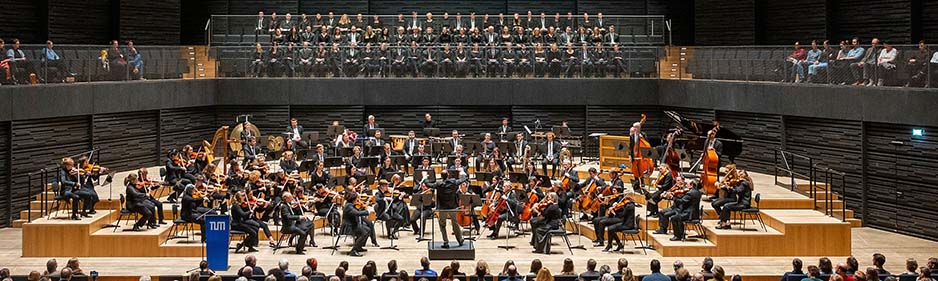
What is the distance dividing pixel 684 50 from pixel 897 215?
8177mm

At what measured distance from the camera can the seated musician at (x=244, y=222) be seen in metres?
19.9

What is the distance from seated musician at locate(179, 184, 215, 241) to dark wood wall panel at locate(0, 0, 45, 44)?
1199 cm

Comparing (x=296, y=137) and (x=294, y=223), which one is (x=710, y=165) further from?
(x=296, y=137)

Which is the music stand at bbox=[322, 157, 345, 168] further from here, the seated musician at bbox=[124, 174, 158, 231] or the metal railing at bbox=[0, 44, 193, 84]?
the metal railing at bbox=[0, 44, 193, 84]

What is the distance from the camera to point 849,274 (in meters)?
15.0

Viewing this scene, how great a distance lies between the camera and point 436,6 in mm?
36500

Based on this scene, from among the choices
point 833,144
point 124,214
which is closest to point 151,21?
point 124,214

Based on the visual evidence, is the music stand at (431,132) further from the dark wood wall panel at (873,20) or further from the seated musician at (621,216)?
the dark wood wall panel at (873,20)

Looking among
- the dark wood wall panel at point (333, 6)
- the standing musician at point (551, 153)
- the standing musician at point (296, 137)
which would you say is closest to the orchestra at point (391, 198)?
the standing musician at point (551, 153)

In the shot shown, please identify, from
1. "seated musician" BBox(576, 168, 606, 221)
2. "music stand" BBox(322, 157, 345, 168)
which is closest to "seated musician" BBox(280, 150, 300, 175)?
"music stand" BBox(322, 157, 345, 168)

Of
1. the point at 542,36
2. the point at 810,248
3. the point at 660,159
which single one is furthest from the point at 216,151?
the point at 810,248

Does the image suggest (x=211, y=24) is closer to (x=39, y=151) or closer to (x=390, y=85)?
(x=390, y=85)

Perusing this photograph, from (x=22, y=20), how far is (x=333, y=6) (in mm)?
9803

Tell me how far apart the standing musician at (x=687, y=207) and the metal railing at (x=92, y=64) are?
14.0m
